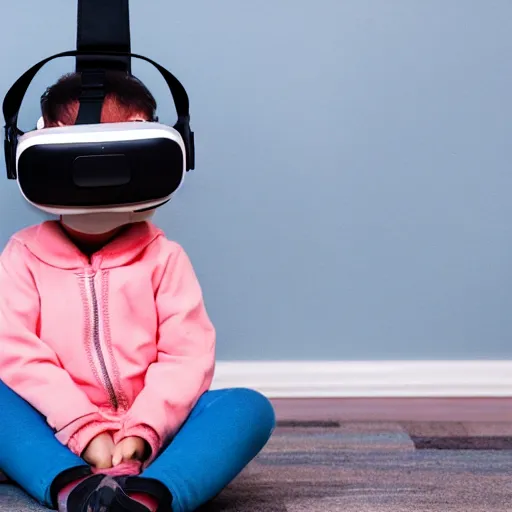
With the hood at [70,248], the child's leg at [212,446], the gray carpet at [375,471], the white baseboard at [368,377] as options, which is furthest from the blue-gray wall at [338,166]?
the child's leg at [212,446]

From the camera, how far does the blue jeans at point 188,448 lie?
96 cm

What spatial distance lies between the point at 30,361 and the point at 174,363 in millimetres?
165

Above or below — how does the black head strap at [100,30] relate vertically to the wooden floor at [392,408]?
above

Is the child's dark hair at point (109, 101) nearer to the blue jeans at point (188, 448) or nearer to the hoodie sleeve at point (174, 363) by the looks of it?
the hoodie sleeve at point (174, 363)

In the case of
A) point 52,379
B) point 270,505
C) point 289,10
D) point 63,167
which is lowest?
point 270,505

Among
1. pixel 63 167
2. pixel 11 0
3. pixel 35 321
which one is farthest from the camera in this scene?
pixel 11 0

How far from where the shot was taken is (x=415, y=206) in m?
1.50

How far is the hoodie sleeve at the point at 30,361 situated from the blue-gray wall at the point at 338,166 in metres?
0.33

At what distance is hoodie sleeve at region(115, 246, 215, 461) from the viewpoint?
1.05m

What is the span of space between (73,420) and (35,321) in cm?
15

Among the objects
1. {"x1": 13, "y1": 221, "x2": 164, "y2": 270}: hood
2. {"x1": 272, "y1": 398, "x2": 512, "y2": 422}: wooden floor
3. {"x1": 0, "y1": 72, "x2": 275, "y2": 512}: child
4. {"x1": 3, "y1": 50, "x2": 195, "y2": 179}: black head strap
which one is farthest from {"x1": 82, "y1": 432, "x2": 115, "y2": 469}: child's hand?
{"x1": 272, "y1": 398, "x2": 512, "y2": 422}: wooden floor

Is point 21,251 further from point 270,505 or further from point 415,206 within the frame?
point 415,206

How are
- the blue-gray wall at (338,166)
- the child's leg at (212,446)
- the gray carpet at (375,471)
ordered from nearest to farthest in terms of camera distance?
the child's leg at (212,446), the gray carpet at (375,471), the blue-gray wall at (338,166)

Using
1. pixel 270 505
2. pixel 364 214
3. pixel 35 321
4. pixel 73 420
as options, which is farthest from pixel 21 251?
pixel 364 214
